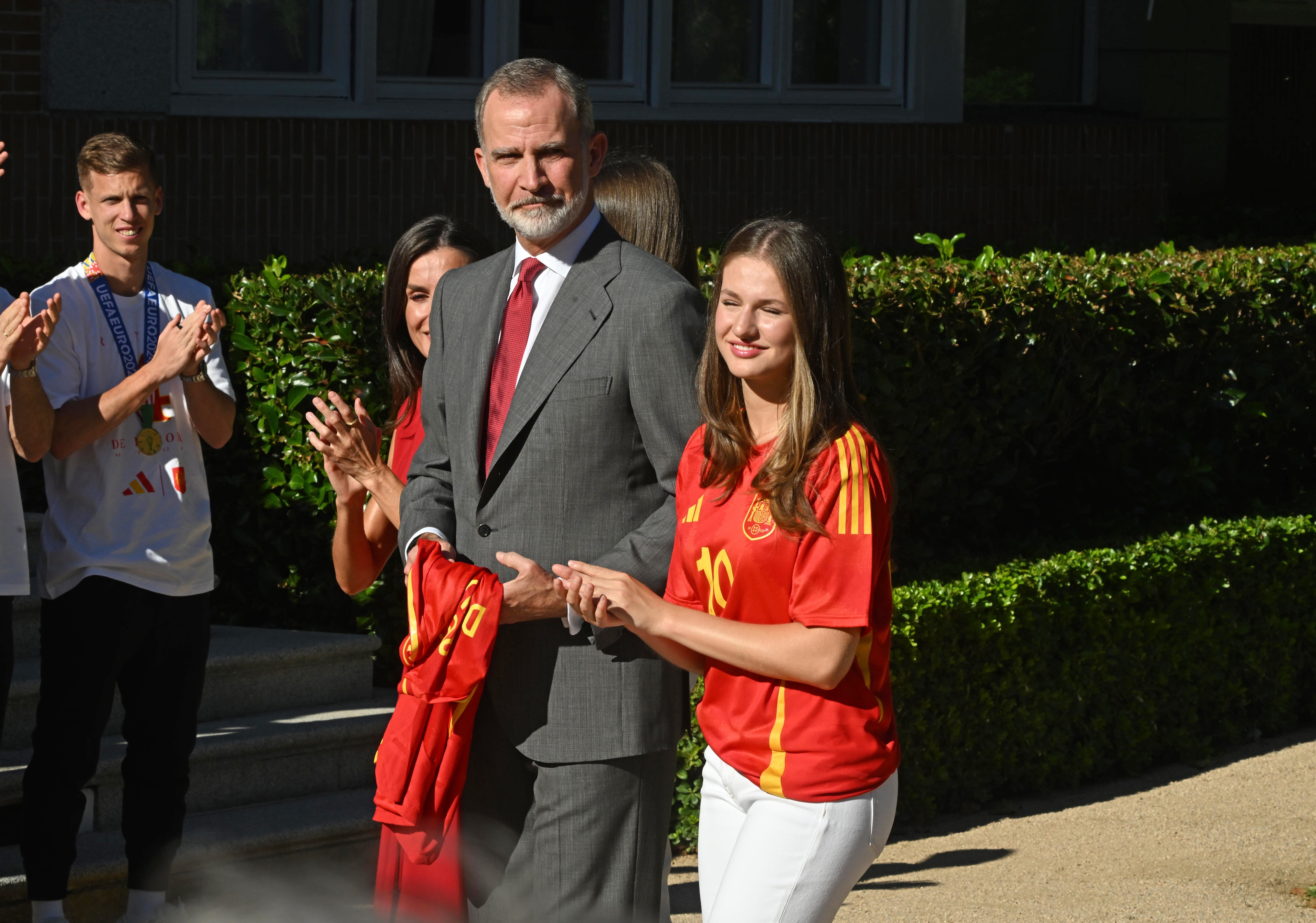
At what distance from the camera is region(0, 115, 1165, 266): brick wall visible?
7.80 m

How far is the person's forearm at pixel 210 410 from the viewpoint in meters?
4.44

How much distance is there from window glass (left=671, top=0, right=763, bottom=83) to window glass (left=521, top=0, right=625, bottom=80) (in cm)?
37

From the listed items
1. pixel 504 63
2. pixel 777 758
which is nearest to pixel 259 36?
pixel 504 63

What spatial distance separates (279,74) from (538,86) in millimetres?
6035

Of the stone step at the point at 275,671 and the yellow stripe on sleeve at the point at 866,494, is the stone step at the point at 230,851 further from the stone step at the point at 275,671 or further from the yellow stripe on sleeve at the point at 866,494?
the yellow stripe on sleeve at the point at 866,494

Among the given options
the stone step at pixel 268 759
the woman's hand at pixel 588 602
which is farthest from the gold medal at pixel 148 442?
the woman's hand at pixel 588 602

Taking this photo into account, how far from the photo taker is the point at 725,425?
2.92m

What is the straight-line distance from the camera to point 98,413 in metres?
4.24

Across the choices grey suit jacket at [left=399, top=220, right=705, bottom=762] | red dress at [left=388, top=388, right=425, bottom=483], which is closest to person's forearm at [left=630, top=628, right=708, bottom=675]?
grey suit jacket at [left=399, top=220, right=705, bottom=762]

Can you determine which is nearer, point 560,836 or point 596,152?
point 560,836

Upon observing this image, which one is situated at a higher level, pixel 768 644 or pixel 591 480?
pixel 591 480

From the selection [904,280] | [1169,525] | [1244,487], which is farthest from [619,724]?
[1244,487]

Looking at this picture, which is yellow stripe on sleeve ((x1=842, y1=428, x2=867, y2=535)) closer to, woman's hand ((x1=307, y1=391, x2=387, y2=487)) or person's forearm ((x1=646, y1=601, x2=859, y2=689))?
person's forearm ((x1=646, y1=601, x2=859, y2=689))

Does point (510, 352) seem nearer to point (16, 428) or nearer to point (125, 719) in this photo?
point (16, 428)
